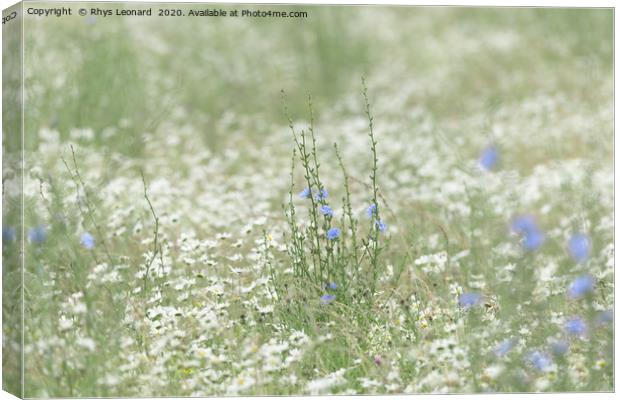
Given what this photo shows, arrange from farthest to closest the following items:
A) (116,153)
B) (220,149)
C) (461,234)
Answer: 1. (220,149)
2. (116,153)
3. (461,234)

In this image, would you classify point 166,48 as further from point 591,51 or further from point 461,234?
point 461,234

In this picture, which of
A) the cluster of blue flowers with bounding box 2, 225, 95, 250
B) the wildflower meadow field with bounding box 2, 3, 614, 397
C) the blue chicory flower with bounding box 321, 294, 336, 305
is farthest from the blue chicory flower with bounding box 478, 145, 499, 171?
the cluster of blue flowers with bounding box 2, 225, 95, 250

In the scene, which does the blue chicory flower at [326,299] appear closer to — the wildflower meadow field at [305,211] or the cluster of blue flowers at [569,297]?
the wildflower meadow field at [305,211]

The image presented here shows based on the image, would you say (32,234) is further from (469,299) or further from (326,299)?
(469,299)

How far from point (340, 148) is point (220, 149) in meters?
0.85

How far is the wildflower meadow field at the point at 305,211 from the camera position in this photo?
13.4ft

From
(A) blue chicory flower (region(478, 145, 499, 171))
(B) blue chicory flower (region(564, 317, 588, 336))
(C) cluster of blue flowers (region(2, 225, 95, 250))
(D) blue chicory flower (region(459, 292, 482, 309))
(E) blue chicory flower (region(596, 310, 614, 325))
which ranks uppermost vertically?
(A) blue chicory flower (region(478, 145, 499, 171))

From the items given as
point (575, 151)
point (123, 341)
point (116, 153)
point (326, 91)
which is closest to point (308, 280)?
point (123, 341)

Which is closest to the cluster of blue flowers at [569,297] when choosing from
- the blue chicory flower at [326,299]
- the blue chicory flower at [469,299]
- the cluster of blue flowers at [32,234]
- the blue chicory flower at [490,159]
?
the blue chicory flower at [469,299]

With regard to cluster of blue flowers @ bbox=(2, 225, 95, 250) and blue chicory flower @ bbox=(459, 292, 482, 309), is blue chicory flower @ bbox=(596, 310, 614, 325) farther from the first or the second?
cluster of blue flowers @ bbox=(2, 225, 95, 250)

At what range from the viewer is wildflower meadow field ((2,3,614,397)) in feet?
13.4

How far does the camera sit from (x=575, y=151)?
294 inches

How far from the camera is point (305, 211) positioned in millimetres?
6234

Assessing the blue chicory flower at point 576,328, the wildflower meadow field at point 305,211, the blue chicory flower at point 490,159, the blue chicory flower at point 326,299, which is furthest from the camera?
the blue chicory flower at point 490,159
